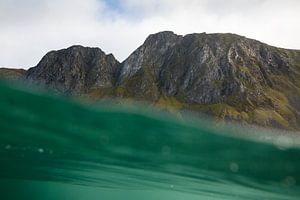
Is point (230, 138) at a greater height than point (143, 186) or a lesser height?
greater

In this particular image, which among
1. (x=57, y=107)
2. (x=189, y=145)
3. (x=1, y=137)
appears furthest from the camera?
Answer: (x=189, y=145)

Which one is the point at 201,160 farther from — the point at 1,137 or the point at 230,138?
the point at 1,137

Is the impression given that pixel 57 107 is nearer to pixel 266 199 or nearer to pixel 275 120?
pixel 266 199

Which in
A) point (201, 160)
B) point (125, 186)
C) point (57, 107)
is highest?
point (57, 107)

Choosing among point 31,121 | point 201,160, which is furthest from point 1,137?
point 201,160

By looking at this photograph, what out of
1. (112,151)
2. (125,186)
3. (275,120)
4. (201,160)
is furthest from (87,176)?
(275,120)

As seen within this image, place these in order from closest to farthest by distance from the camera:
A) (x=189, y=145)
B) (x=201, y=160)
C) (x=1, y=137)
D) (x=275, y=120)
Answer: (x=1, y=137), (x=189, y=145), (x=201, y=160), (x=275, y=120)

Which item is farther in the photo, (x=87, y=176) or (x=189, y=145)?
(x=87, y=176)
